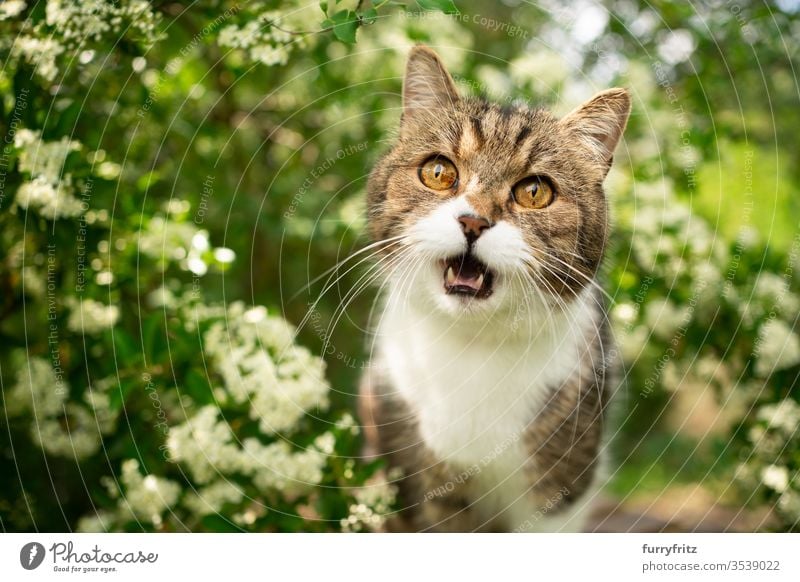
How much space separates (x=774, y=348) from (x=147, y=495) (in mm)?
2549

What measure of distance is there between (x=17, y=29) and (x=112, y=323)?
1.04 metres

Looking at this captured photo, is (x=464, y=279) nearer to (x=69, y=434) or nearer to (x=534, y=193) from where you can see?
(x=534, y=193)

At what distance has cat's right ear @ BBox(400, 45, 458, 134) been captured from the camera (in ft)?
7.17

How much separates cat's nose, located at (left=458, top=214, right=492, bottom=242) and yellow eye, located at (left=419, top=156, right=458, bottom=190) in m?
0.26

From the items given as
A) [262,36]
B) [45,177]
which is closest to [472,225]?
[262,36]

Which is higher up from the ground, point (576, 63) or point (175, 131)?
point (576, 63)

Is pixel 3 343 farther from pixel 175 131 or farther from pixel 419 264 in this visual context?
pixel 419 264

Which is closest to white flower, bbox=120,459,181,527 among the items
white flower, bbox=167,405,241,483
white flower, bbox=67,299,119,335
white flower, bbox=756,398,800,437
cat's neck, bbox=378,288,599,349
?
white flower, bbox=167,405,241,483

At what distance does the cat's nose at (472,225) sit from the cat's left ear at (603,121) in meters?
0.56

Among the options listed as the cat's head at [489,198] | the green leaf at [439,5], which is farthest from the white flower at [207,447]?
the green leaf at [439,5]

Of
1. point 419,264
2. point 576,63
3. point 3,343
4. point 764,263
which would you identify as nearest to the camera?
point 419,264
